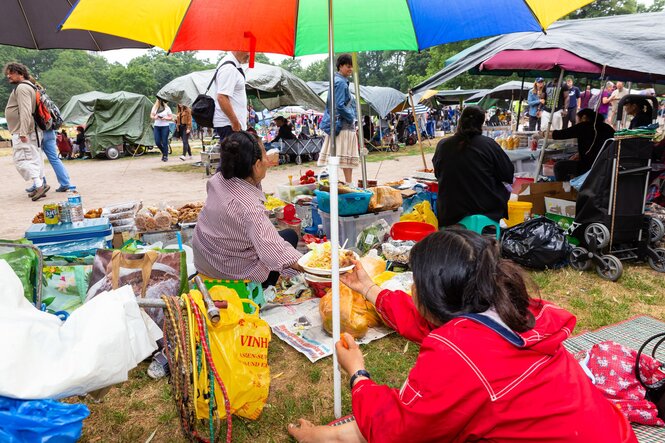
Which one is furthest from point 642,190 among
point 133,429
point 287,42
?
point 133,429

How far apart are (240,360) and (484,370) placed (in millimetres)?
1440

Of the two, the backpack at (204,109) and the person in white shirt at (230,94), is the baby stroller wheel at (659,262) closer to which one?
the person in white shirt at (230,94)

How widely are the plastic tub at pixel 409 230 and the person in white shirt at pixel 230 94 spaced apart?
2.17m

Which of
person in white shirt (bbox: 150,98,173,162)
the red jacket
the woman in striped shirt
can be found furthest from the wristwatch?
person in white shirt (bbox: 150,98,173,162)

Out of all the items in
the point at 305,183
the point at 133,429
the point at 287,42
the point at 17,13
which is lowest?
the point at 133,429

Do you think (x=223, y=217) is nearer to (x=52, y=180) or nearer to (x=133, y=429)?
(x=133, y=429)

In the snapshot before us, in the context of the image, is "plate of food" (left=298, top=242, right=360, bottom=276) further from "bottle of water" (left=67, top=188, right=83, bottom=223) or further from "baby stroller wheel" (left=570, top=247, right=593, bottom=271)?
"baby stroller wheel" (left=570, top=247, right=593, bottom=271)

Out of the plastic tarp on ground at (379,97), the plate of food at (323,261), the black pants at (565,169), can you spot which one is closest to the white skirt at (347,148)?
the black pants at (565,169)

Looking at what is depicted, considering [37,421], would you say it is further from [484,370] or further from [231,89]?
[231,89]

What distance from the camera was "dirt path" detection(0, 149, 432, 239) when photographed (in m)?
7.72

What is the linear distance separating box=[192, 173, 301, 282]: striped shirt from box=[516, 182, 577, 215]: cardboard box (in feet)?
14.3

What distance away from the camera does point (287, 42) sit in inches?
136

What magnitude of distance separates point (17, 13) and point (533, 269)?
584 cm

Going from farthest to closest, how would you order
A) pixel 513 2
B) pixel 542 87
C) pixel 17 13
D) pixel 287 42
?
pixel 542 87, pixel 17 13, pixel 287 42, pixel 513 2
